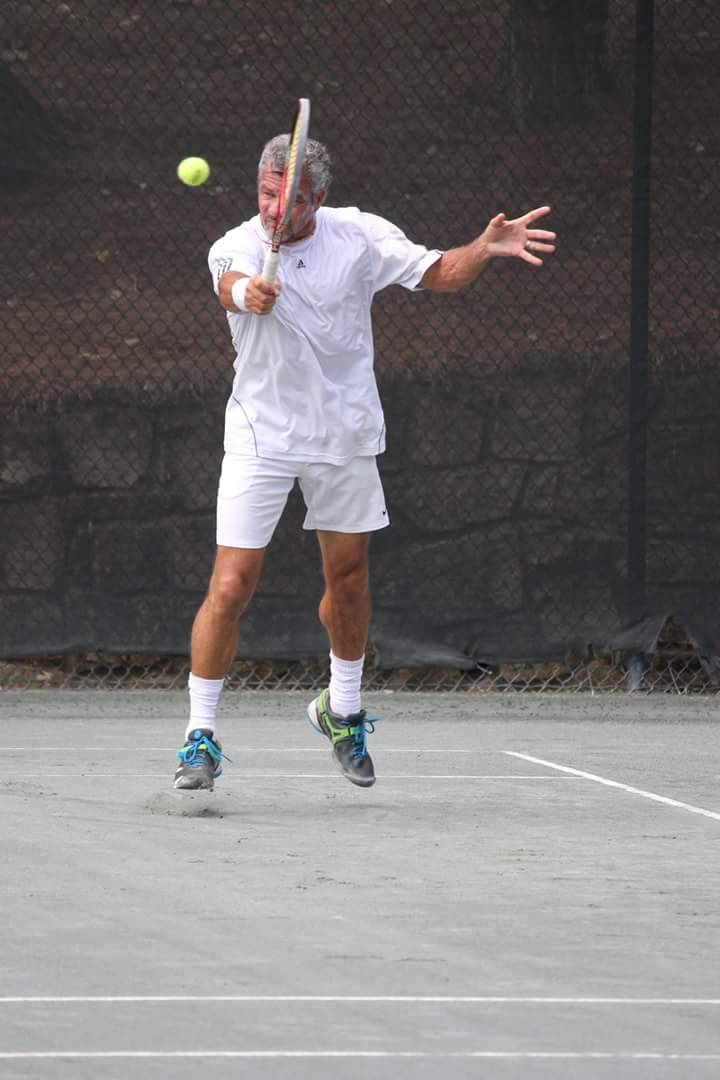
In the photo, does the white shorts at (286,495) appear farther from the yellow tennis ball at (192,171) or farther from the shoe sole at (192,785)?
the yellow tennis ball at (192,171)

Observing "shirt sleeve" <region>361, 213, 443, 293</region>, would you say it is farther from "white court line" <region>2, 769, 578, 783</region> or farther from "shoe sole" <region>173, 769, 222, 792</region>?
"white court line" <region>2, 769, 578, 783</region>

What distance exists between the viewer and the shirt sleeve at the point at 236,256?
5875 millimetres

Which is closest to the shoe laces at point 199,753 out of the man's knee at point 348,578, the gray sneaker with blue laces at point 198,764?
the gray sneaker with blue laces at point 198,764

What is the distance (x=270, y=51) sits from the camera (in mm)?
8969

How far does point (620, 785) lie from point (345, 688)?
0.92 m

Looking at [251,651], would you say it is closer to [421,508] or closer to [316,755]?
[421,508]

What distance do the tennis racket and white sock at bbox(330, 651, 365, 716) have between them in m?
1.13

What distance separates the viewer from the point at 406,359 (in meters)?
8.97

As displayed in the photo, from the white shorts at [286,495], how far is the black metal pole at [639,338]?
2892 mm

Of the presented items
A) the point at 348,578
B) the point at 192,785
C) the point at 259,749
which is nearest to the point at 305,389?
the point at 348,578

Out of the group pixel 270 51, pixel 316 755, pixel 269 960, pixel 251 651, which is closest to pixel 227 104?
pixel 270 51

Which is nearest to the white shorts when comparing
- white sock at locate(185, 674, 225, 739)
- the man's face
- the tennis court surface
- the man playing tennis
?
the man playing tennis

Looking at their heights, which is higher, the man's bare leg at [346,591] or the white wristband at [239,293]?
the white wristband at [239,293]

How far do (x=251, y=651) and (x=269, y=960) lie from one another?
492 cm
